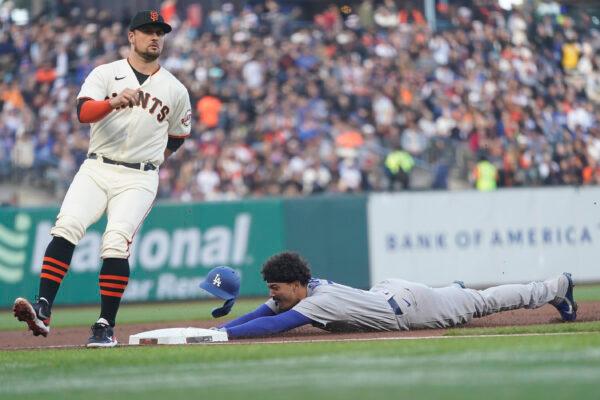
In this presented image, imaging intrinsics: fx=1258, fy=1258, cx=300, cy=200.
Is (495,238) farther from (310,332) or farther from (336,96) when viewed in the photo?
(310,332)

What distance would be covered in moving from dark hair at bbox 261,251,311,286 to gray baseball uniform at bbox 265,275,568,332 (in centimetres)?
17

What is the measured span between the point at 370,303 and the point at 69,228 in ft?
7.01

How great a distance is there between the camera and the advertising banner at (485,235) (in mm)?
18344

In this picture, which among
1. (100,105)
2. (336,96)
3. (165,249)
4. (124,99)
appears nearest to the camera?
(124,99)

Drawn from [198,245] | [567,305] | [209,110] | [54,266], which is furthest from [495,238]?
[54,266]

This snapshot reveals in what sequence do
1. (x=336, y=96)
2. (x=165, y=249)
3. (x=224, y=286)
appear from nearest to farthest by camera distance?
(x=224, y=286), (x=165, y=249), (x=336, y=96)

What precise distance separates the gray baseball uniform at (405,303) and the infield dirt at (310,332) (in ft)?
0.33

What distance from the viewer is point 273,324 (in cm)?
850

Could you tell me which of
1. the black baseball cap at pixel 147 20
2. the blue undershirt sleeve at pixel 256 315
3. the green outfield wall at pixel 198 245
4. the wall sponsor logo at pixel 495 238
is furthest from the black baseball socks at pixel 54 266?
the wall sponsor logo at pixel 495 238

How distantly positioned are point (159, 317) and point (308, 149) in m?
6.73

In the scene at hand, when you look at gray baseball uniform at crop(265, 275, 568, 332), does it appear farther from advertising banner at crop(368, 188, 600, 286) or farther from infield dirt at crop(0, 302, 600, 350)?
advertising banner at crop(368, 188, 600, 286)

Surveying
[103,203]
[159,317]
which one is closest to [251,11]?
[159,317]

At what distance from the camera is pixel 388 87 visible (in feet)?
73.9

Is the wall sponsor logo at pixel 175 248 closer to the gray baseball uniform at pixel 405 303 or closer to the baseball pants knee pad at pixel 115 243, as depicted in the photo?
the gray baseball uniform at pixel 405 303
